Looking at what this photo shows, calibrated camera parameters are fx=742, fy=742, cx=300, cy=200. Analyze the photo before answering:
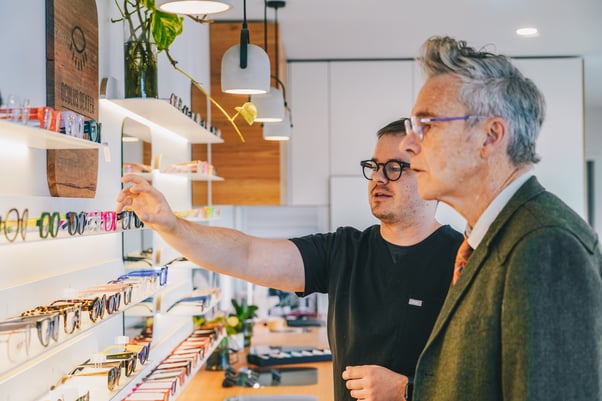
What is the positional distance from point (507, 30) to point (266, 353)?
9.20 ft

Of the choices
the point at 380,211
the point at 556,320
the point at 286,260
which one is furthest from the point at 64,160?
the point at 556,320

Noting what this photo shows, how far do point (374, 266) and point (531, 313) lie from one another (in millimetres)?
956

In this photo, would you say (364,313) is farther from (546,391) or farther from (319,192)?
(319,192)

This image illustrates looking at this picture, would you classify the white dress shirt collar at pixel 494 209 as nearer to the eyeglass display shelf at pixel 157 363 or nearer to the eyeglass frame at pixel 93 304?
the eyeglass frame at pixel 93 304

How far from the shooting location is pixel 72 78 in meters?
1.92

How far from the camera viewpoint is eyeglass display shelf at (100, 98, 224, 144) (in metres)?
2.36

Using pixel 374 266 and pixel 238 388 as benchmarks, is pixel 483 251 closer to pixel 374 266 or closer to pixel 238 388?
pixel 374 266

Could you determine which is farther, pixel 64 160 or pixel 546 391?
pixel 64 160

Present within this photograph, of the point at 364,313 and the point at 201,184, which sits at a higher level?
the point at 201,184

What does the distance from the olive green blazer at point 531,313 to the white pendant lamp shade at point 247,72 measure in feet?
4.69

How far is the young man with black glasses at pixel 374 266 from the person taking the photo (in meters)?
1.94

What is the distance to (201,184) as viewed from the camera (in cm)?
425

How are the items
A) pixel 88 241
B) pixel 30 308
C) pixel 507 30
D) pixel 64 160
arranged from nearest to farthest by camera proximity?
pixel 30 308
pixel 64 160
pixel 88 241
pixel 507 30

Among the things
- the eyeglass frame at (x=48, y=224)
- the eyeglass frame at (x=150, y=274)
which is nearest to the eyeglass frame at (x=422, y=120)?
the eyeglass frame at (x=48, y=224)
